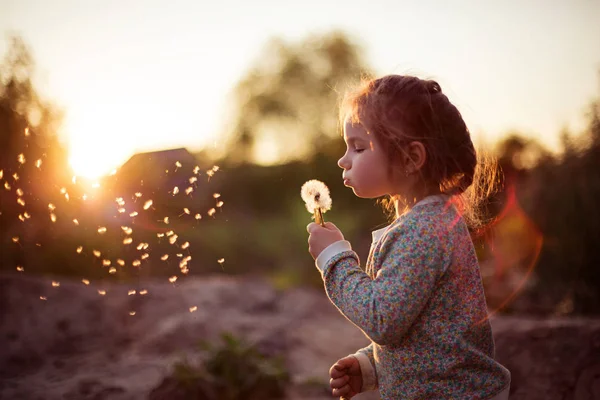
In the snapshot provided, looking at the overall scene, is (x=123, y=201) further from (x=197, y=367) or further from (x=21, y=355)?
(x=21, y=355)

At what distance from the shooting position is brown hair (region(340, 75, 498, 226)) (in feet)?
5.75

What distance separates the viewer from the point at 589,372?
11.3 ft

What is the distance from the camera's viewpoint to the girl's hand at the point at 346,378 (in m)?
1.91

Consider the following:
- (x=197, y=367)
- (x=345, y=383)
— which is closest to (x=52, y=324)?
(x=197, y=367)

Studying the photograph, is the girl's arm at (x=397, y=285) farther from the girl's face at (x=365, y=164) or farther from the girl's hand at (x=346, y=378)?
the girl's hand at (x=346, y=378)

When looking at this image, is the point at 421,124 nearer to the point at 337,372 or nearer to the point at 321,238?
the point at 321,238

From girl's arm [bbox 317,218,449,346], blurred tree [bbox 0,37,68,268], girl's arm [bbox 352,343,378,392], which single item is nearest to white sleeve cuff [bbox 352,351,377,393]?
girl's arm [bbox 352,343,378,392]

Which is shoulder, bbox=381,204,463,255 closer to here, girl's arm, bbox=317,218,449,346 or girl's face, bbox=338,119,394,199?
girl's arm, bbox=317,218,449,346

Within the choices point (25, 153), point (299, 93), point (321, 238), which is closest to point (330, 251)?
point (321, 238)

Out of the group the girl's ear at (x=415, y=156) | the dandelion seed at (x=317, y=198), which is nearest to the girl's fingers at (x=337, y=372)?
the dandelion seed at (x=317, y=198)

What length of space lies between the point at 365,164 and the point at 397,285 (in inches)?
16.3

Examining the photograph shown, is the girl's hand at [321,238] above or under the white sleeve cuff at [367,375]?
above

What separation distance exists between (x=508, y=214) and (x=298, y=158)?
3244 millimetres

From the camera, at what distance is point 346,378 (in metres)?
1.93
